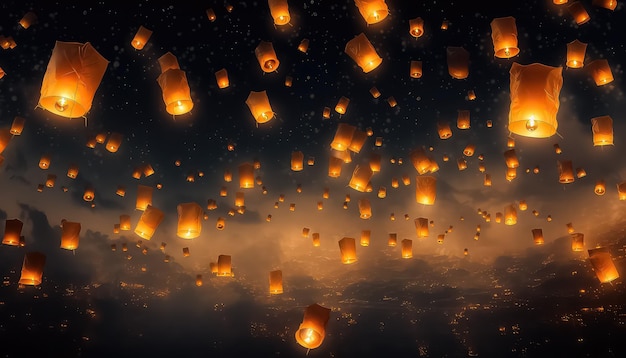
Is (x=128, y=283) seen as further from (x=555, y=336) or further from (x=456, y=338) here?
(x=555, y=336)

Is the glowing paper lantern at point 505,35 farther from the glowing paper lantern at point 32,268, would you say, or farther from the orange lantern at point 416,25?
the glowing paper lantern at point 32,268

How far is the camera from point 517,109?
11.2 feet

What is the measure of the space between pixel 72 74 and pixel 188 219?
313cm

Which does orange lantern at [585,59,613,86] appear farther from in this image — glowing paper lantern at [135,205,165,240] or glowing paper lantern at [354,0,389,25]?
glowing paper lantern at [135,205,165,240]

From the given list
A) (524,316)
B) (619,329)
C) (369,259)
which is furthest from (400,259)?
(619,329)

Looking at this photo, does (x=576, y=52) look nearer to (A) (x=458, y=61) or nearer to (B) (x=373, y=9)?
(A) (x=458, y=61)

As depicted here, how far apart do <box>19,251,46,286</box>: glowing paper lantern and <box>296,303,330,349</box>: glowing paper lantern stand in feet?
15.1

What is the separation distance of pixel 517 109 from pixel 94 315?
307ft

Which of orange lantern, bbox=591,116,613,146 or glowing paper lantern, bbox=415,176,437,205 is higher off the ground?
orange lantern, bbox=591,116,613,146

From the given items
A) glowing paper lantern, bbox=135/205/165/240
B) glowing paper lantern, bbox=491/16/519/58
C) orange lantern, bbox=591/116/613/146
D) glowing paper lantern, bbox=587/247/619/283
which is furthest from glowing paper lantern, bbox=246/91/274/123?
glowing paper lantern, bbox=587/247/619/283

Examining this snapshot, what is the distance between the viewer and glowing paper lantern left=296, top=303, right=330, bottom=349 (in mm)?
5137

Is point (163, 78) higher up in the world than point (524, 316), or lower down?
lower down

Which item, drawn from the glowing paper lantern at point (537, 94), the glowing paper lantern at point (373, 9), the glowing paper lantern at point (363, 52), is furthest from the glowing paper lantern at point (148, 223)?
the glowing paper lantern at point (537, 94)

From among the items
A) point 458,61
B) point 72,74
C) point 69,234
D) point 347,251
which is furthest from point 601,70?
point 69,234
